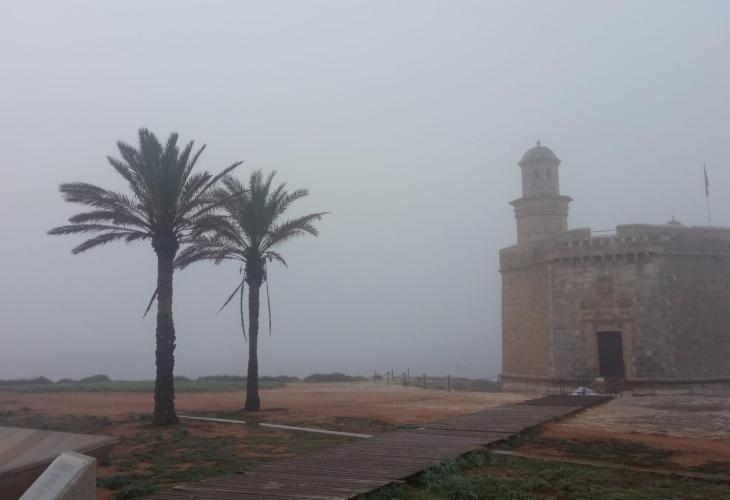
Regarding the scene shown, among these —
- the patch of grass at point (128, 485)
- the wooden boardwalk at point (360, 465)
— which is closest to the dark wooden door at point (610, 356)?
the wooden boardwalk at point (360, 465)

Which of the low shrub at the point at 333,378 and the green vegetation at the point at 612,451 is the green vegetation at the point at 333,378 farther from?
the green vegetation at the point at 612,451

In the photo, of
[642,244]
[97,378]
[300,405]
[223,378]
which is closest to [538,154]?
[642,244]

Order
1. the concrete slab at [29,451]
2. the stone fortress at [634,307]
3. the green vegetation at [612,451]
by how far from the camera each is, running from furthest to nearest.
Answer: the stone fortress at [634,307] < the green vegetation at [612,451] < the concrete slab at [29,451]

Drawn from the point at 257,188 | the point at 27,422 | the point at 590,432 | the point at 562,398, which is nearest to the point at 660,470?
the point at 590,432

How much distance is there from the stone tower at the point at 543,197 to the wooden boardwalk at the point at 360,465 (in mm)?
17943

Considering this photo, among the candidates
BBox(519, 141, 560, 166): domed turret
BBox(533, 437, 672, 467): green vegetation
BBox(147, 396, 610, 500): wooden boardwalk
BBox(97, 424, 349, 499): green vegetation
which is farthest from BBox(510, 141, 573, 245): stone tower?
BBox(97, 424, 349, 499): green vegetation

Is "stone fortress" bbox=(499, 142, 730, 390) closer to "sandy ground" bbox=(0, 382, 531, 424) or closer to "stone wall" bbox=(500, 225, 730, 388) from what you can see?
"stone wall" bbox=(500, 225, 730, 388)

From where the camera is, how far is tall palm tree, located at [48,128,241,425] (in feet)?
50.4

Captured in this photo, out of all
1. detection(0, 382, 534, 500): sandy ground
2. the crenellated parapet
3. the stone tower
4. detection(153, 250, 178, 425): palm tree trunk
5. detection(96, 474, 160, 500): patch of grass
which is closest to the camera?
detection(96, 474, 160, 500): patch of grass

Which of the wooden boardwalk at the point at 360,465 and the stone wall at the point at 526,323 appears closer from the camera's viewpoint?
the wooden boardwalk at the point at 360,465

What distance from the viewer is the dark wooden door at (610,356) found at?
26359mm

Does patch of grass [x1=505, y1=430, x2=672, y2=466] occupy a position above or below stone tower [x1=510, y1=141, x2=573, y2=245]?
below

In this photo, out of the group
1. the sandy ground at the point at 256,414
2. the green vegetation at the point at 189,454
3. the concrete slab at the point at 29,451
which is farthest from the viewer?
the sandy ground at the point at 256,414

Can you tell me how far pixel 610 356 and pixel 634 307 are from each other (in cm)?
239
